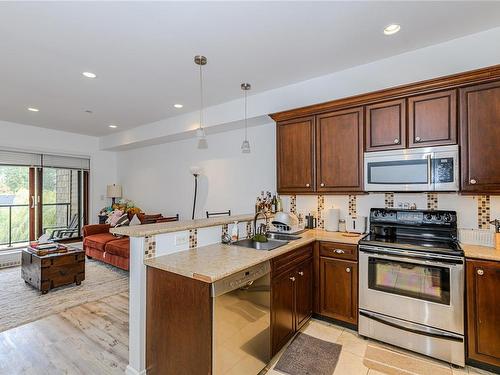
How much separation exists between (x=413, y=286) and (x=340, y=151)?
1.50 metres

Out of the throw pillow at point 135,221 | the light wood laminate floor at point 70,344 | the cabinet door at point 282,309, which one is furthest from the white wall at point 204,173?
the light wood laminate floor at point 70,344

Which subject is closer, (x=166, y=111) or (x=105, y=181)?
(x=166, y=111)

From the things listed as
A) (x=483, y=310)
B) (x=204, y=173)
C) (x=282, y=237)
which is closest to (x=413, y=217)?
(x=483, y=310)

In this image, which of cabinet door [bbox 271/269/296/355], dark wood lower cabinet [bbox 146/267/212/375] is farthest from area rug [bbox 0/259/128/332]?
cabinet door [bbox 271/269/296/355]

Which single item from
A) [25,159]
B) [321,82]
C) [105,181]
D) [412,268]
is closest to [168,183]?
[105,181]

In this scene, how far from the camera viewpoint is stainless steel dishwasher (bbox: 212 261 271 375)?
1590mm

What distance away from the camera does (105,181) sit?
6621 mm

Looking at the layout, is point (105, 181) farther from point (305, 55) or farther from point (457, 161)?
point (457, 161)

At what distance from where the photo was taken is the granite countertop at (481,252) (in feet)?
6.53

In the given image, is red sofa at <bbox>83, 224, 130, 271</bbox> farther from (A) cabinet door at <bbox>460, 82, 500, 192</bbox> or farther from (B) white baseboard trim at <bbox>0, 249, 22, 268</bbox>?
(A) cabinet door at <bbox>460, 82, 500, 192</bbox>

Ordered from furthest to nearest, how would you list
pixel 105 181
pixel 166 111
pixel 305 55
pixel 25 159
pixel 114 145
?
pixel 105 181 → pixel 114 145 → pixel 25 159 → pixel 166 111 → pixel 305 55

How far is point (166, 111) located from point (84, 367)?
12.0ft

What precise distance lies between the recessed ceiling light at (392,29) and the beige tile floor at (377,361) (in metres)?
2.88

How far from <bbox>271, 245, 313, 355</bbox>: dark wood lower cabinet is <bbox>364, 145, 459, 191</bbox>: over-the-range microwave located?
1.04 metres
